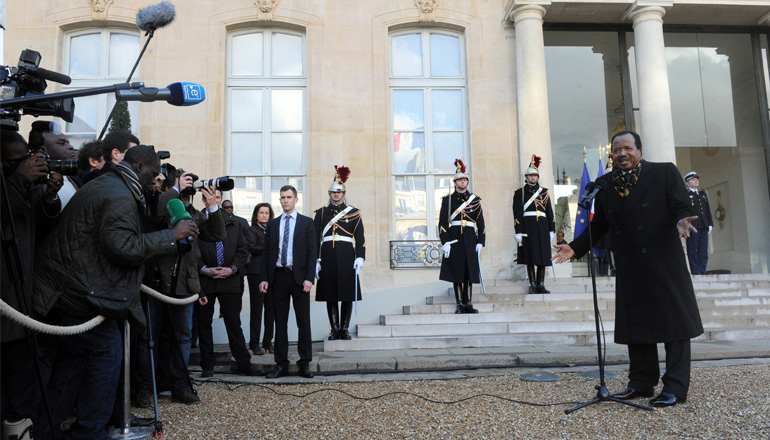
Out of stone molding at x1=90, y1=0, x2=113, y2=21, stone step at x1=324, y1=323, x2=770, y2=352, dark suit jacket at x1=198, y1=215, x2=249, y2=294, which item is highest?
stone molding at x1=90, y1=0, x2=113, y2=21

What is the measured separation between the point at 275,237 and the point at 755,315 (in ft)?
22.9

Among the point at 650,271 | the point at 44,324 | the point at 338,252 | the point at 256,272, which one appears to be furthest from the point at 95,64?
the point at 650,271

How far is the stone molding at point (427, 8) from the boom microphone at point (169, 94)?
884 centimetres

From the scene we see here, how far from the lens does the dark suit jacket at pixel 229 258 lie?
252 inches

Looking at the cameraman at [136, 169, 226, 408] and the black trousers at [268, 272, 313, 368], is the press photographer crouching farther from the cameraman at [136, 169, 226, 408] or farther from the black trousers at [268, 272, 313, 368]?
the black trousers at [268, 272, 313, 368]

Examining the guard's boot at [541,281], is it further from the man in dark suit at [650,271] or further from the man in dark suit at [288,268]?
the man in dark suit at [650,271]

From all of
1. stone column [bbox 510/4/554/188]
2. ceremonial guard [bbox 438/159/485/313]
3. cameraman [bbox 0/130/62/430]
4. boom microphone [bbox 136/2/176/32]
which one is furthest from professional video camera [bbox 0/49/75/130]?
stone column [bbox 510/4/554/188]

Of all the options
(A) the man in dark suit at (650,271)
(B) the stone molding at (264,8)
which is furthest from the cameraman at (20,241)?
(B) the stone molding at (264,8)

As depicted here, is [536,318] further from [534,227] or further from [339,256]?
[339,256]

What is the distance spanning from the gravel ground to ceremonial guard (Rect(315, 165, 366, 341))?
7.45 ft

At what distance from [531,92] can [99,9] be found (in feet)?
26.0

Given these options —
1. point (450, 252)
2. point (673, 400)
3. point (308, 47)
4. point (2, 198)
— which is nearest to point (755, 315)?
point (450, 252)

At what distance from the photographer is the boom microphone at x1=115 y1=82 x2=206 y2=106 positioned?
9.62 feet

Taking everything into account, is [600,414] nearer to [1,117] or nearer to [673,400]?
[673,400]
